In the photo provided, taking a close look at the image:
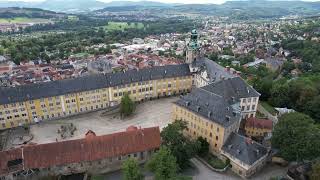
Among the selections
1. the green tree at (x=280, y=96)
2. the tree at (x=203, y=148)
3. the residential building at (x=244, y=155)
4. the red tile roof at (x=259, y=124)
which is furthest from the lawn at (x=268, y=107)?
the tree at (x=203, y=148)

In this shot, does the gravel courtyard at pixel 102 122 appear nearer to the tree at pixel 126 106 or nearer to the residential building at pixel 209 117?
the tree at pixel 126 106

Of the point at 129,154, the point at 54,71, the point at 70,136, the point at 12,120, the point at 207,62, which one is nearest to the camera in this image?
the point at 129,154

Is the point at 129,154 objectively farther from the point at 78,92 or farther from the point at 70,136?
the point at 78,92

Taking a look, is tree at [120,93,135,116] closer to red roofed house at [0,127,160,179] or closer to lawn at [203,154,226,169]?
red roofed house at [0,127,160,179]

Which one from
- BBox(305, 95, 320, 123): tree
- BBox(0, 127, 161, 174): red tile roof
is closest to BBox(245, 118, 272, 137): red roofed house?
BBox(305, 95, 320, 123): tree

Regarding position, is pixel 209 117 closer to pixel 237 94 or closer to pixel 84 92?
pixel 237 94

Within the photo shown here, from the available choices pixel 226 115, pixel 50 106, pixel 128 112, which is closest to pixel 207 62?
pixel 128 112
